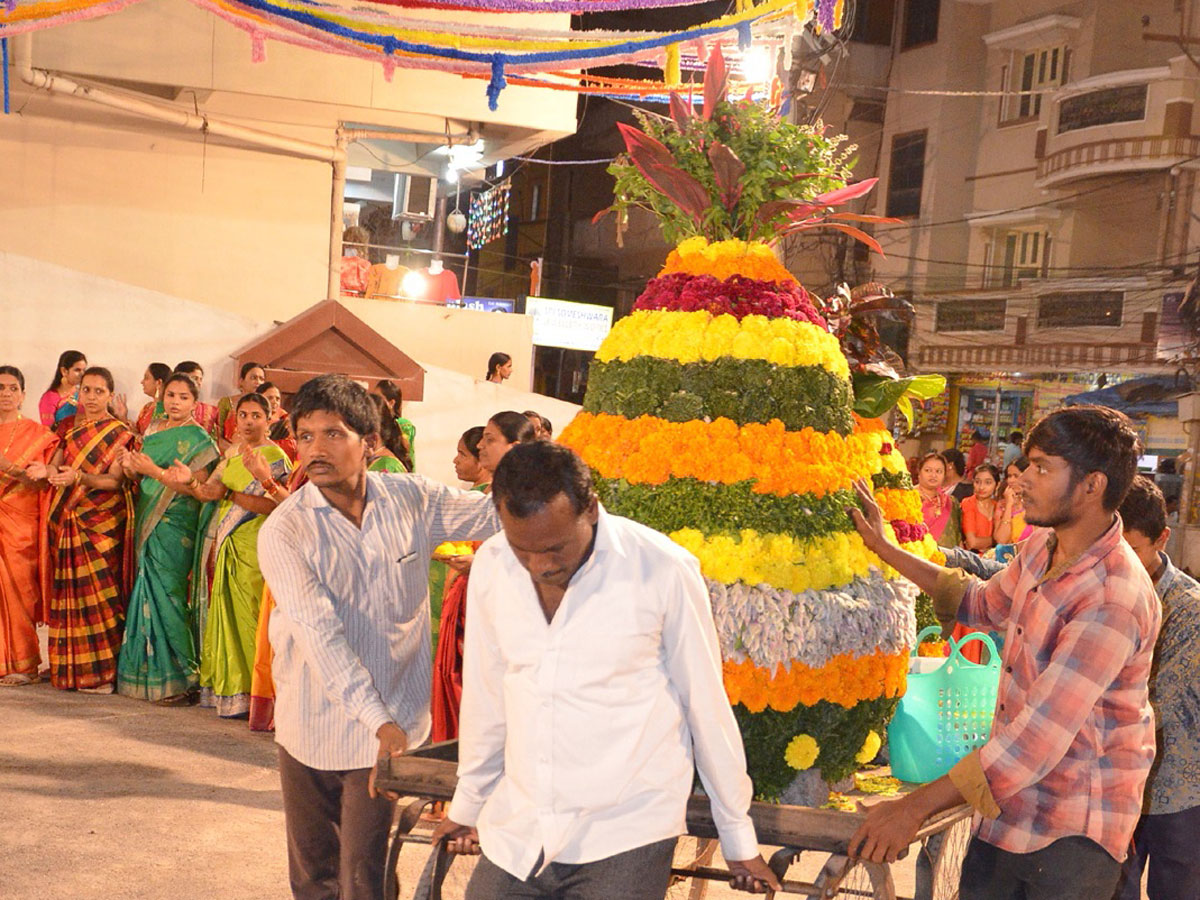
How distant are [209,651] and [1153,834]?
508 centimetres

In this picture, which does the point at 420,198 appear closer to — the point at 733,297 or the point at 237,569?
the point at 237,569

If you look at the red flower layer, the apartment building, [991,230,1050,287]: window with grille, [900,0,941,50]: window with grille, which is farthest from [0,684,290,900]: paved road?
[900,0,941,50]: window with grille

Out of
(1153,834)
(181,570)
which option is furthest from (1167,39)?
(1153,834)

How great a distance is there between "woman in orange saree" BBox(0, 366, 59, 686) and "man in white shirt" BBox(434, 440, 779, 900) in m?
5.66

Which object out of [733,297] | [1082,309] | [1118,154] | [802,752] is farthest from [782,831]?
[1118,154]

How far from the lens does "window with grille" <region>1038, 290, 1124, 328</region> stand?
887 inches

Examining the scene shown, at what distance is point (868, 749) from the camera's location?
344 cm

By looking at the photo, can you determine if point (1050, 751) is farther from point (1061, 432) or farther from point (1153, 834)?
point (1153, 834)

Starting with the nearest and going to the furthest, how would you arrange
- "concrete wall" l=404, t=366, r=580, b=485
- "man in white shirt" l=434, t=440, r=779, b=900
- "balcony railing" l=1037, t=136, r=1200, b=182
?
"man in white shirt" l=434, t=440, r=779, b=900 < "concrete wall" l=404, t=366, r=580, b=485 < "balcony railing" l=1037, t=136, r=1200, b=182

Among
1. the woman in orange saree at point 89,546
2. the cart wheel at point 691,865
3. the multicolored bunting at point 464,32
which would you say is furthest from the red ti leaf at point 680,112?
the woman in orange saree at point 89,546

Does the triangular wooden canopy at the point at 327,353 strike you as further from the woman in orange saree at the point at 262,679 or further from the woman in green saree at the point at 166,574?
the woman in orange saree at the point at 262,679

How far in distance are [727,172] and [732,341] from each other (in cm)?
44

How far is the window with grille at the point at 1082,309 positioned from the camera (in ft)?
73.9

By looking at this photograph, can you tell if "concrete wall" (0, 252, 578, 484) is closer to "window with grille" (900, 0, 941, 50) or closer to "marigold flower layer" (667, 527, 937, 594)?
"marigold flower layer" (667, 527, 937, 594)
